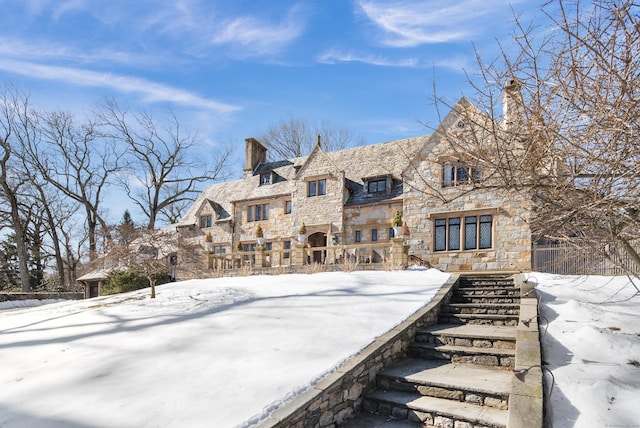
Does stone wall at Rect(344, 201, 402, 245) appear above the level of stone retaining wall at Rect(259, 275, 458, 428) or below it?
above

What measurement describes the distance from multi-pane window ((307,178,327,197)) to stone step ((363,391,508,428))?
1617cm

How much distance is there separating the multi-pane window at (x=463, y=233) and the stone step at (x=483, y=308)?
29.1 feet

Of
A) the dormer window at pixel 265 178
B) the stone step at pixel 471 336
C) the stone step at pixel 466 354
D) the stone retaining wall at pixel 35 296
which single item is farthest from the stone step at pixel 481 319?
the stone retaining wall at pixel 35 296

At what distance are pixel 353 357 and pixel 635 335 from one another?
14.8 feet

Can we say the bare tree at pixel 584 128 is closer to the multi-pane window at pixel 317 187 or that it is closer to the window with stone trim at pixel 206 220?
the multi-pane window at pixel 317 187

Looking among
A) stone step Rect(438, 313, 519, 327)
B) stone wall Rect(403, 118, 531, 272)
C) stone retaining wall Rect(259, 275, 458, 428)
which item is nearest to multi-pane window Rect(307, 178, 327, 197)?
stone wall Rect(403, 118, 531, 272)

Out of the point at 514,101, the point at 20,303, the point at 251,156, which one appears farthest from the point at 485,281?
the point at 20,303

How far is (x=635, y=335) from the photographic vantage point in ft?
20.2

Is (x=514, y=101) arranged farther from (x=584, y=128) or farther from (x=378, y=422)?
(x=378, y=422)

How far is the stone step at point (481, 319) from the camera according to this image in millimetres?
7459

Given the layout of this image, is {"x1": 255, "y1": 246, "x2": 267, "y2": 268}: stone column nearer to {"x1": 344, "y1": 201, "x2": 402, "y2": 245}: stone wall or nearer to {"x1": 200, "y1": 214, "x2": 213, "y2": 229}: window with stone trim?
{"x1": 344, "y1": 201, "x2": 402, "y2": 245}: stone wall

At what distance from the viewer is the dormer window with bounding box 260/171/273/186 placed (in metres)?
25.1

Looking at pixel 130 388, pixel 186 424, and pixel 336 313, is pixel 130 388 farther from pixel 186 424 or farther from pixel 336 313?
pixel 336 313

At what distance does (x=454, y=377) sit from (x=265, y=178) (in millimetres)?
21239
